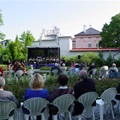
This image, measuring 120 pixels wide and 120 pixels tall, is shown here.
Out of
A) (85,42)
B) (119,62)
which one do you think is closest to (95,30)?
(85,42)

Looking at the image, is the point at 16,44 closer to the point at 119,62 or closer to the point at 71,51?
the point at 71,51

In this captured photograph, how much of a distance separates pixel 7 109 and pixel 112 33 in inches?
1452

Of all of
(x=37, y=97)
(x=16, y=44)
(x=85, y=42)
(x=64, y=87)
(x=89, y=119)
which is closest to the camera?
(x=37, y=97)

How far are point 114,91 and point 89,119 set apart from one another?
947 millimetres

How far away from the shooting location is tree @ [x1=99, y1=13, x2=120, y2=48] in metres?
39.5

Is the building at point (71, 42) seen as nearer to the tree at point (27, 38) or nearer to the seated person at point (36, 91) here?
the tree at point (27, 38)

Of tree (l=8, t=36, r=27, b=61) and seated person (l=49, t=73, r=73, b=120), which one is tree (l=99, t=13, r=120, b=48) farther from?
seated person (l=49, t=73, r=73, b=120)

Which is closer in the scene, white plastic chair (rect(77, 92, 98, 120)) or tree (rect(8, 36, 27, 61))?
white plastic chair (rect(77, 92, 98, 120))

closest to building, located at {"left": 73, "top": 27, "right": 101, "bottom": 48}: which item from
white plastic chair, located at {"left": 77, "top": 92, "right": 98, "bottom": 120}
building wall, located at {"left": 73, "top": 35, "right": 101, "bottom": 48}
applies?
building wall, located at {"left": 73, "top": 35, "right": 101, "bottom": 48}

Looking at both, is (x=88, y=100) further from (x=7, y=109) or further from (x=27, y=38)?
(x=27, y=38)

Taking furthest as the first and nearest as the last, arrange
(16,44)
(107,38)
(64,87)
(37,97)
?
1. (16,44)
2. (107,38)
3. (64,87)
4. (37,97)

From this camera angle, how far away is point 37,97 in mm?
4844

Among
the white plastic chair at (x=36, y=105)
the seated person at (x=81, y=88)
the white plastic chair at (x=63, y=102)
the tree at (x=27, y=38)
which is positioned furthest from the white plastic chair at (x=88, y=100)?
the tree at (x=27, y=38)

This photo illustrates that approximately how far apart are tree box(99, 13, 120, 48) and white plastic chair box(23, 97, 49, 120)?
118ft
